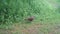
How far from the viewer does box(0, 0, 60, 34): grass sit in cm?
747

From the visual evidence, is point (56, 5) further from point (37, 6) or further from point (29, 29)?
point (29, 29)

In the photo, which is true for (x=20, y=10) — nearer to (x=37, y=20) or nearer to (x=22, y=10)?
(x=22, y=10)

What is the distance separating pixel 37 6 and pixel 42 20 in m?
1.10

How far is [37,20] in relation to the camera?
28.3 ft

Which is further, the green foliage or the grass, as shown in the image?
the green foliage

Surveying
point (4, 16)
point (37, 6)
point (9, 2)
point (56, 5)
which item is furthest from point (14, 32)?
point (56, 5)

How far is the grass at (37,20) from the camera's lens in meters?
7.47

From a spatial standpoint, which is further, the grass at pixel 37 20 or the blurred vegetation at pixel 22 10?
the blurred vegetation at pixel 22 10

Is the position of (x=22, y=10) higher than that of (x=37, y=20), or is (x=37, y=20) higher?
(x=22, y=10)

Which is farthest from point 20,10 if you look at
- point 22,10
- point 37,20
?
point 37,20

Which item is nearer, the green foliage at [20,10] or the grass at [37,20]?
the grass at [37,20]

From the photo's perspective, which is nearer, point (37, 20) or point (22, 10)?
point (37, 20)

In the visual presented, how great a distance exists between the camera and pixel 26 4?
9.16 metres

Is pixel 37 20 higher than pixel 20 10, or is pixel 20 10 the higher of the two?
pixel 20 10
